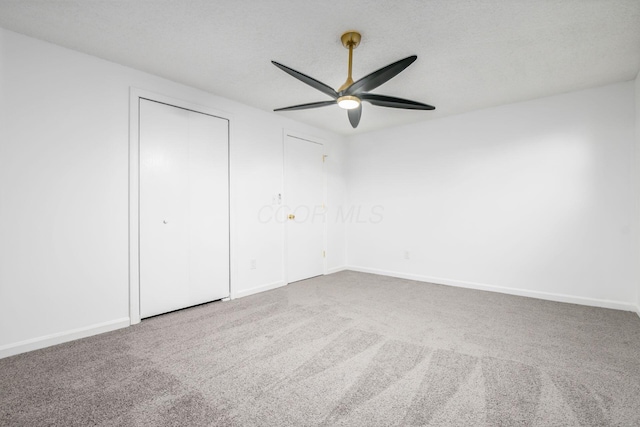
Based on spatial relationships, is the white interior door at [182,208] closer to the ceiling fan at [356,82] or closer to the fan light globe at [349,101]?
the ceiling fan at [356,82]

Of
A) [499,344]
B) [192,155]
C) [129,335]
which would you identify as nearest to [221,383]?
[129,335]

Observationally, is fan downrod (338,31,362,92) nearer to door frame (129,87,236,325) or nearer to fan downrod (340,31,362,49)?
fan downrod (340,31,362,49)

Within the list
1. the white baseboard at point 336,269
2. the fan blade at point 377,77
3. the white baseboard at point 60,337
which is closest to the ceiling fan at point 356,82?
the fan blade at point 377,77

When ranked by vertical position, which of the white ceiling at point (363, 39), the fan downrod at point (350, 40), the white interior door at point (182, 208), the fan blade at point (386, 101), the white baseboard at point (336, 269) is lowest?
the white baseboard at point (336, 269)

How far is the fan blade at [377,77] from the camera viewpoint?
209 cm

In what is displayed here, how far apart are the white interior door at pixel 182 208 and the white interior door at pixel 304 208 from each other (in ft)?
3.60

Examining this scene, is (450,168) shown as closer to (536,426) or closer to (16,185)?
(536,426)

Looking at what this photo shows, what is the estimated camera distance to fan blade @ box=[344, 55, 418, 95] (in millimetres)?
2092

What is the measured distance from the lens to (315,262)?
16.1 ft

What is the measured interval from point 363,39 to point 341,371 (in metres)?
2.51

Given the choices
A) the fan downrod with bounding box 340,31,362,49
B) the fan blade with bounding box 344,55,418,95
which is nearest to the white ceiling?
the fan downrod with bounding box 340,31,362,49

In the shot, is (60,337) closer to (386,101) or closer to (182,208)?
(182,208)

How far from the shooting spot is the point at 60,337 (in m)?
2.42

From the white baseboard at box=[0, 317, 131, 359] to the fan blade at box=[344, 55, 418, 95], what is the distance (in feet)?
9.70
